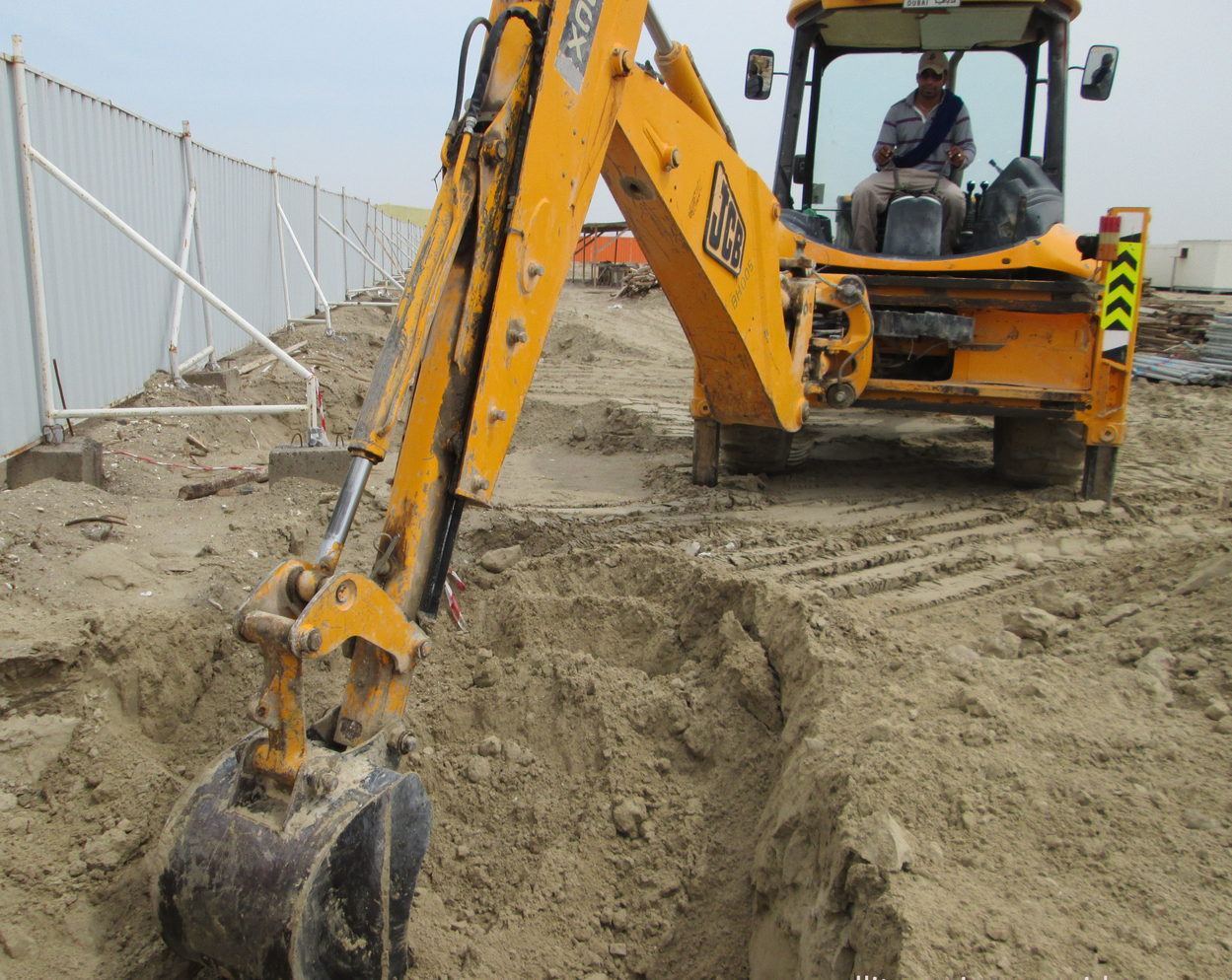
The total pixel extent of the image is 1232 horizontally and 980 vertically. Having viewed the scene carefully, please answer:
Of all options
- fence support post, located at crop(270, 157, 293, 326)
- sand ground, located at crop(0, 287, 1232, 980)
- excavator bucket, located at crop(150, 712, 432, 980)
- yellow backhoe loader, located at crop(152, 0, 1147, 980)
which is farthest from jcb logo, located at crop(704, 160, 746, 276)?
fence support post, located at crop(270, 157, 293, 326)

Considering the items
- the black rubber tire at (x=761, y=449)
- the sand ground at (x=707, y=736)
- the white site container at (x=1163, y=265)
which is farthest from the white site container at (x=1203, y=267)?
the sand ground at (x=707, y=736)

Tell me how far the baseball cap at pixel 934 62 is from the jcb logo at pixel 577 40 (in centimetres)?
339

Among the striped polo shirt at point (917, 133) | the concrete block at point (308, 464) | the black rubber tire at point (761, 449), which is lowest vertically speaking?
the concrete block at point (308, 464)

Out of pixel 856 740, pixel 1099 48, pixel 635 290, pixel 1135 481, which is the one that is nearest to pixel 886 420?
pixel 1135 481

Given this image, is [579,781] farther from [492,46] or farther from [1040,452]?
[1040,452]

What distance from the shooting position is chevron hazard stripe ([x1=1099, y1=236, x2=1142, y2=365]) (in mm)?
4594

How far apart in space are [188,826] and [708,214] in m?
2.70

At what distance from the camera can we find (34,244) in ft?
16.2

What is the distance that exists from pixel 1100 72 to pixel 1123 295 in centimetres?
130

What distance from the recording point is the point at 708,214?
337 centimetres

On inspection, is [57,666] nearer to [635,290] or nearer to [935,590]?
[935,590]

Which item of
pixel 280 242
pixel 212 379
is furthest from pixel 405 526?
pixel 280 242

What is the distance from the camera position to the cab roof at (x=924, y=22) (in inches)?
190

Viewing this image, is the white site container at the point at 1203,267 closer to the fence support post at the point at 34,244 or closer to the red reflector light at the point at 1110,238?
the red reflector light at the point at 1110,238
